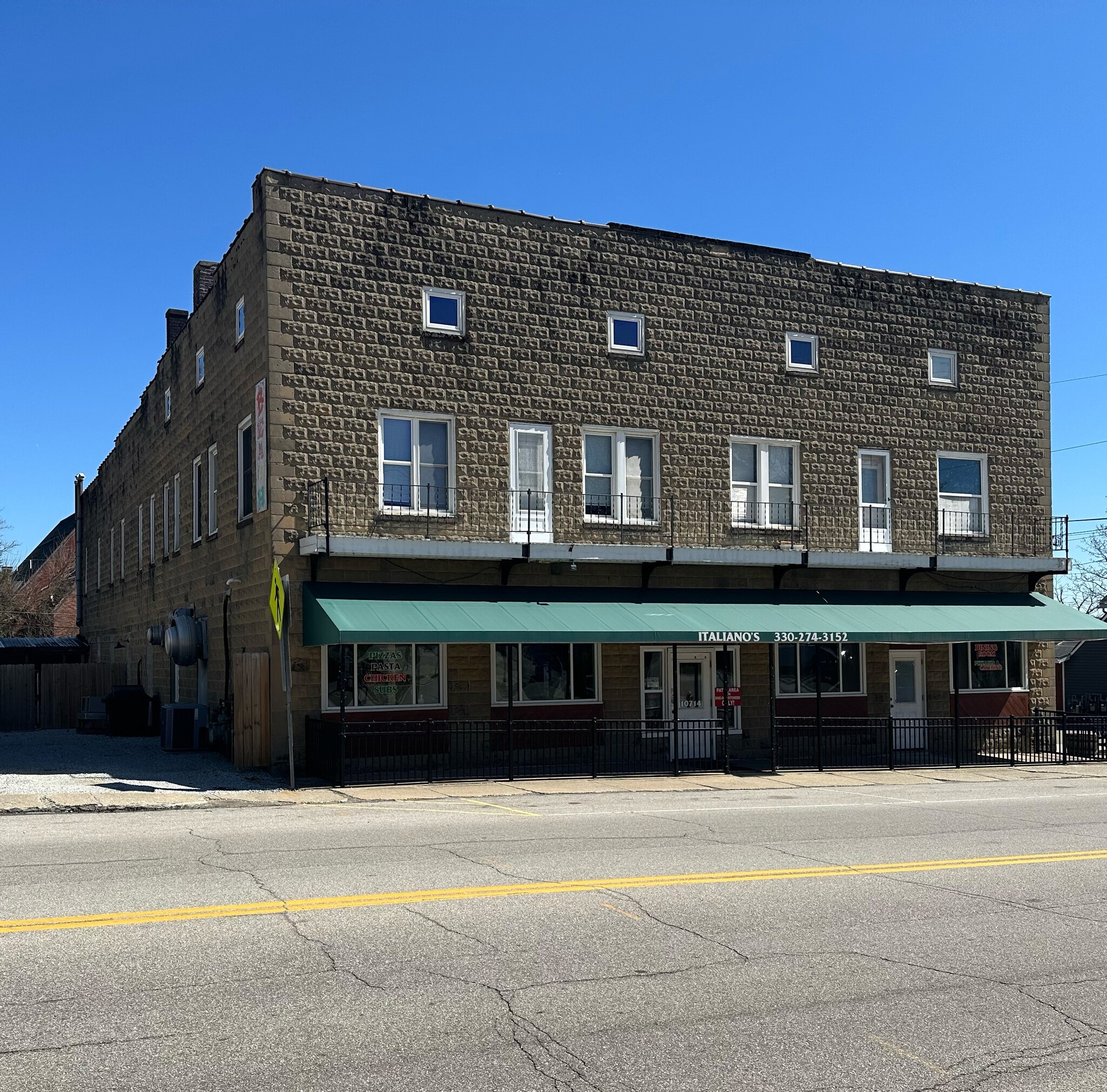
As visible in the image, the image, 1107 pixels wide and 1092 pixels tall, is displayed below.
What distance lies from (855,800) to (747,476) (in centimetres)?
888

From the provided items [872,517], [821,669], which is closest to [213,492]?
[821,669]

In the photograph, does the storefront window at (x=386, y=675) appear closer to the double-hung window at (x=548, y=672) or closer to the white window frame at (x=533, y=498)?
the double-hung window at (x=548, y=672)

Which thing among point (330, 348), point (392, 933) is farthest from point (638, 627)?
point (392, 933)

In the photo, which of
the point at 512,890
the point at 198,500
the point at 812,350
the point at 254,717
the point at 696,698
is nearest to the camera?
the point at 512,890

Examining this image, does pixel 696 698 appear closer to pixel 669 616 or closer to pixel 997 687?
pixel 669 616

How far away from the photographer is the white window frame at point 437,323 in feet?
73.6

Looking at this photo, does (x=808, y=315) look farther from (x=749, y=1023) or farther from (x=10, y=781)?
(x=749, y=1023)

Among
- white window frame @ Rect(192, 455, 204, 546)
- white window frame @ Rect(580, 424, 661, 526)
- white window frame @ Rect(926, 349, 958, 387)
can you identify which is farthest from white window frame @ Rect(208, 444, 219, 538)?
white window frame @ Rect(926, 349, 958, 387)

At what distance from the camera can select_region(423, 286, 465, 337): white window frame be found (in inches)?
883

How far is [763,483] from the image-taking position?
83.3 ft

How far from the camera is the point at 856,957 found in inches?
303

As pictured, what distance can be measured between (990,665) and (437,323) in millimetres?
14393

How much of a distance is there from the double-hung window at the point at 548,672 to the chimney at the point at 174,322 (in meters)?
14.9

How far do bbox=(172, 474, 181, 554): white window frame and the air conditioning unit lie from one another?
593 cm
